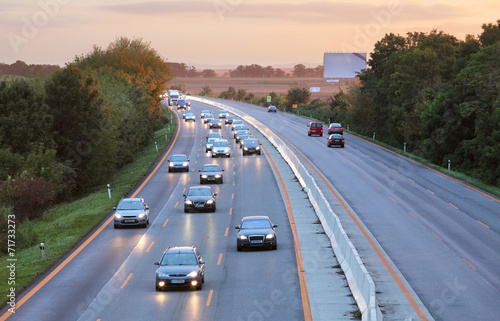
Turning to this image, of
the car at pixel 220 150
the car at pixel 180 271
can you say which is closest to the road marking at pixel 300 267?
the car at pixel 180 271

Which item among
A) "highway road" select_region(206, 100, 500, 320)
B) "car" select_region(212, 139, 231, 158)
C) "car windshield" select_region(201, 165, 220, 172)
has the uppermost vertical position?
"highway road" select_region(206, 100, 500, 320)

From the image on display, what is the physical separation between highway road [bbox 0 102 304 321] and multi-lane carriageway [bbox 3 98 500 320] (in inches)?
1.5

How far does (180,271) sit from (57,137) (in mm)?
41784

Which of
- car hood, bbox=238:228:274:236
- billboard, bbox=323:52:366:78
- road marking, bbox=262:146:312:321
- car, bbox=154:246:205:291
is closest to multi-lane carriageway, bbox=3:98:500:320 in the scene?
road marking, bbox=262:146:312:321

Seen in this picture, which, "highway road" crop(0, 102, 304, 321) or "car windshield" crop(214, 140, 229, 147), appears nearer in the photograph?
"highway road" crop(0, 102, 304, 321)

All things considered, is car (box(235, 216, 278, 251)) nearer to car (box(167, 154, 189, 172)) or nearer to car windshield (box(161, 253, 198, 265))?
car windshield (box(161, 253, 198, 265))

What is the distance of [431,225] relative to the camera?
33188mm

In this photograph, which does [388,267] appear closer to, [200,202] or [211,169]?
[200,202]

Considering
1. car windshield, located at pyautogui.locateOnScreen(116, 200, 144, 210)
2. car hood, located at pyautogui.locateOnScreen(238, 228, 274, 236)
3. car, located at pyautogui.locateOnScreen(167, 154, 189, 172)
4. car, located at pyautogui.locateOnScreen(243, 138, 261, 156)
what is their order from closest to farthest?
car hood, located at pyautogui.locateOnScreen(238, 228, 274, 236)
car windshield, located at pyautogui.locateOnScreen(116, 200, 144, 210)
car, located at pyautogui.locateOnScreen(167, 154, 189, 172)
car, located at pyautogui.locateOnScreen(243, 138, 261, 156)

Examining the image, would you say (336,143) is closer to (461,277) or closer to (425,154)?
(425,154)

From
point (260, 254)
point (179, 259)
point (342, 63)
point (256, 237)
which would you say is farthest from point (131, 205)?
point (342, 63)

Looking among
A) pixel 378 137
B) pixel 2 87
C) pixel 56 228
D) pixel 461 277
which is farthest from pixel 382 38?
pixel 461 277

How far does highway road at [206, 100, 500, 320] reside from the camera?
69.4 ft

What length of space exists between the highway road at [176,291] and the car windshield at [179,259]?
36.5 inches
